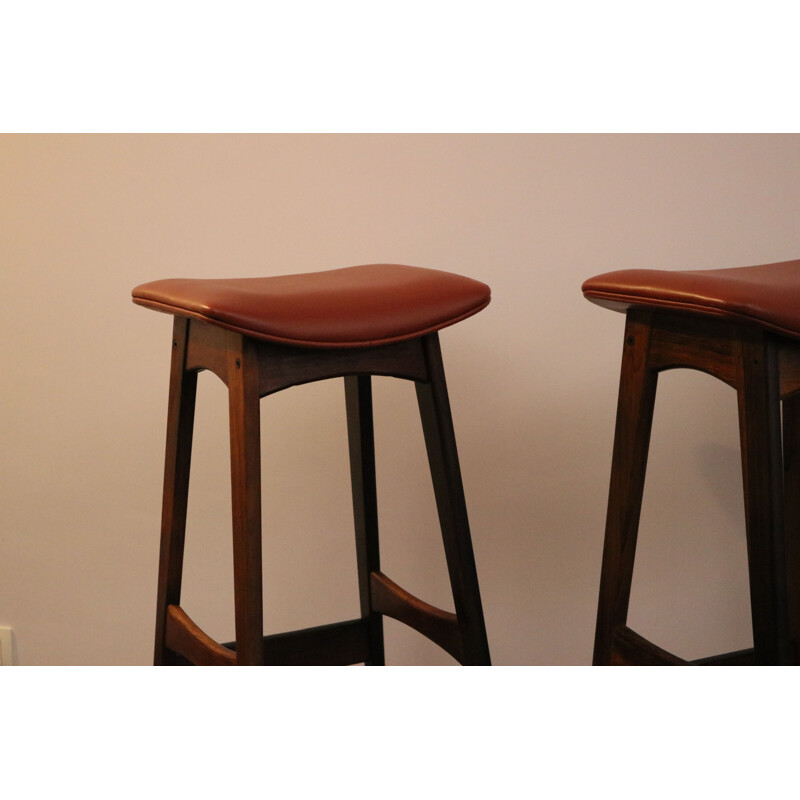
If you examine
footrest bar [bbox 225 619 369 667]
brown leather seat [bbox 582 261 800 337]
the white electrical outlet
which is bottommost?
the white electrical outlet

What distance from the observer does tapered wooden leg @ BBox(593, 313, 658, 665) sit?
119 cm

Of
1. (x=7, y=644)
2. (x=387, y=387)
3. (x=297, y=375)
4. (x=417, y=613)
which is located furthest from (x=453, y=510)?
(x=7, y=644)

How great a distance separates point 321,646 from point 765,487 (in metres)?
0.76

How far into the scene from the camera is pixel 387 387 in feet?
6.13

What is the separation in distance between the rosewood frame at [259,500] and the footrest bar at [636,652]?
184 millimetres

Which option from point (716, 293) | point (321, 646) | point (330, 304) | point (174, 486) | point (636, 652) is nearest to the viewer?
point (716, 293)

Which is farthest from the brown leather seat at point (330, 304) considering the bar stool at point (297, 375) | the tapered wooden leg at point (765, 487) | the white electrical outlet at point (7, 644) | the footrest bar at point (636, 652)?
the white electrical outlet at point (7, 644)

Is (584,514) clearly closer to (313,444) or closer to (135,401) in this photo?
(313,444)

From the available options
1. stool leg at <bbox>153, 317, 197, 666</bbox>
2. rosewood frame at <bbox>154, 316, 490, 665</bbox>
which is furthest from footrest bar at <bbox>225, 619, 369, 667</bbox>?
stool leg at <bbox>153, 317, 197, 666</bbox>

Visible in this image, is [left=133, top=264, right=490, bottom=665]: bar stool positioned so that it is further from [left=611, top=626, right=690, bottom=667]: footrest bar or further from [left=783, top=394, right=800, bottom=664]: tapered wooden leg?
[left=783, top=394, right=800, bottom=664]: tapered wooden leg

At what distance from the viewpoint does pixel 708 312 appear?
972 millimetres

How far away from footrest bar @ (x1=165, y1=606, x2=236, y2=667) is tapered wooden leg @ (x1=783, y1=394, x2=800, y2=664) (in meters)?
0.78

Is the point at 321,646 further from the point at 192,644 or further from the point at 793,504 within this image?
the point at 793,504

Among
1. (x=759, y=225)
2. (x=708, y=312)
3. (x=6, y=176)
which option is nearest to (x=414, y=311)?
(x=708, y=312)
